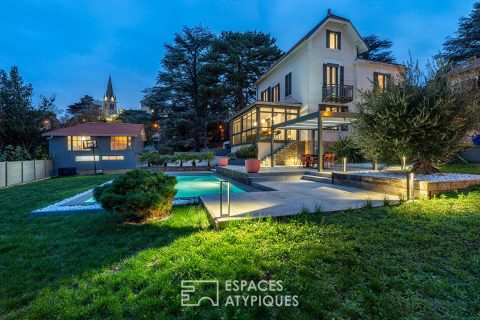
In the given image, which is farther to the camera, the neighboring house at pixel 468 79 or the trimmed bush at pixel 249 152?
the trimmed bush at pixel 249 152

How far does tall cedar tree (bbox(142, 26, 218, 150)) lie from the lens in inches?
1195

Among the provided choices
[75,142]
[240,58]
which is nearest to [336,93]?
[240,58]

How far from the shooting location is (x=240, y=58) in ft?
98.2

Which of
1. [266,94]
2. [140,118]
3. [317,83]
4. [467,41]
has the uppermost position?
[467,41]

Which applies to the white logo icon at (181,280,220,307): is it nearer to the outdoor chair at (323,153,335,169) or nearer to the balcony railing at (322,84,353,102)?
the outdoor chair at (323,153,335,169)

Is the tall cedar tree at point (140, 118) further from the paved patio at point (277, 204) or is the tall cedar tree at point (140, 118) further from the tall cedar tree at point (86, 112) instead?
the paved patio at point (277, 204)

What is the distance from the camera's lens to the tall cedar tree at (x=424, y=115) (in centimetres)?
668

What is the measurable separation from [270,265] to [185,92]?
30884 mm

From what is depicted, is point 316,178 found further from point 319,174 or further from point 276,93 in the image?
point 276,93

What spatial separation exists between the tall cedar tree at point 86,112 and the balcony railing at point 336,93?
102 ft

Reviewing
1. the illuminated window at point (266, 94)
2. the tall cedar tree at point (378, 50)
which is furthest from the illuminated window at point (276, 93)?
the tall cedar tree at point (378, 50)

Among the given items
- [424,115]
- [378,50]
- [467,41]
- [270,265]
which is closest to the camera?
[270,265]

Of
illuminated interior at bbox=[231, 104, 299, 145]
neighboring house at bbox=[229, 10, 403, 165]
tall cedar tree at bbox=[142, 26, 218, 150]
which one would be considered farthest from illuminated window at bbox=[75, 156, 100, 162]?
neighboring house at bbox=[229, 10, 403, 165]

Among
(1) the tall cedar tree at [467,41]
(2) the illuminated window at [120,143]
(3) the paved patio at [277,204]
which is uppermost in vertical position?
(1) the tall cedar tree at [467,41]
